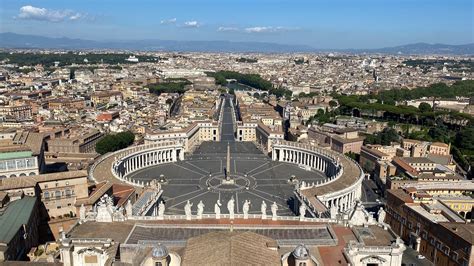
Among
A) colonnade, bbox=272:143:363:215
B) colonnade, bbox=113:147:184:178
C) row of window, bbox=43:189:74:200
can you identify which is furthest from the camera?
colonnade, bbox=113:147:184:178

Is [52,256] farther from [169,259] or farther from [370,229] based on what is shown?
[370,229]

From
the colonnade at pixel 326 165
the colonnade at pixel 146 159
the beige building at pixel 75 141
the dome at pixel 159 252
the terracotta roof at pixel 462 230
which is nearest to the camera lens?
the dome at pixel 159 252

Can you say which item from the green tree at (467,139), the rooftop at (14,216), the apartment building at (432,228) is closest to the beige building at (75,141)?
the rooftop at (14,216)

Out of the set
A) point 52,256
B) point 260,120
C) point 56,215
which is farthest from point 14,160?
point 260,120

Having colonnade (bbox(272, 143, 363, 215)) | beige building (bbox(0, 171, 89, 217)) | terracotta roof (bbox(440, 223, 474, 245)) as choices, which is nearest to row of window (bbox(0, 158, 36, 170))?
beige building (bbox(0, 171, 89, 217))

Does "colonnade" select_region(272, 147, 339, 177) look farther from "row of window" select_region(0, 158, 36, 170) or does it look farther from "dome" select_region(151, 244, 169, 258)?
"dome" select_region(151, 244, 169, 258)

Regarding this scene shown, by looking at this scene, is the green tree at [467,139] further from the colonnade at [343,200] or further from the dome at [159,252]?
the dome at [159,252]

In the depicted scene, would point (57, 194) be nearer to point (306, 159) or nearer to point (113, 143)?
point (113, 143)

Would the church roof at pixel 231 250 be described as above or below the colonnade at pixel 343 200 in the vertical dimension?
above

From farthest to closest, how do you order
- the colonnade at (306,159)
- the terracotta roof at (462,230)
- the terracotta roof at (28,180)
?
the colonnade at (306,159) < the terracotta roof at (28,180) < the terracotta roof at (462,230)

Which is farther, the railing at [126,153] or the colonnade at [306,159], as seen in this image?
the colonnade at [306,159]

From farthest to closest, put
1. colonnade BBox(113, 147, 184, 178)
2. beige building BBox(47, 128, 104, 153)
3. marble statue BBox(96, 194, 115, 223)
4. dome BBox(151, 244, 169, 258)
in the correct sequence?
beige building BBox(47, 128, 104, 153) < colonnade BBox(113, 147, 184, 178) < marble statue BBox(96, 194, 115, 223) < dome BBox(151, 244, 169, 258)

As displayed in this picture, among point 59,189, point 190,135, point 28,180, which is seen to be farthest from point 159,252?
point 190,135
